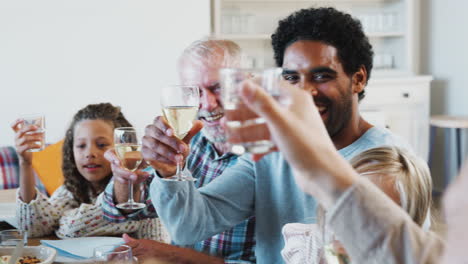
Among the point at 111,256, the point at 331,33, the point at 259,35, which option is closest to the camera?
the point at 111,256

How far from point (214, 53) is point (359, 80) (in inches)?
25.9

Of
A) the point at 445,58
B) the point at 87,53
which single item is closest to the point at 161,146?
the point at 87,53

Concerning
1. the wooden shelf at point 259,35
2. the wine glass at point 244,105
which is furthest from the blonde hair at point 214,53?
A: the wooden shelf at point 259,35

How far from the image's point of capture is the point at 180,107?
4.74 feet

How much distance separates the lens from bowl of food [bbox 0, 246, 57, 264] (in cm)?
142

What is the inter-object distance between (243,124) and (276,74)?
0.07 metres

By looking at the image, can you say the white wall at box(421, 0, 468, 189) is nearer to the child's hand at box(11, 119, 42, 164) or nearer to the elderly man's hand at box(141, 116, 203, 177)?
the child's hand at box(11, 119, 42, 164)

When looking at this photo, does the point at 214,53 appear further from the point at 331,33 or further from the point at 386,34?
the point at 386,34

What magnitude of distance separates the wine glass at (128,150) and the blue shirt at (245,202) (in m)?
0.16

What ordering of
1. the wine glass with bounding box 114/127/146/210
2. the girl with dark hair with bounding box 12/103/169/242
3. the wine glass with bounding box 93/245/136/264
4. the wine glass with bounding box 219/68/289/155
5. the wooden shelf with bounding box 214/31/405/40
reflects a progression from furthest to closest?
the wooden shelf with bounding box 214/31/405/40
the girl with dark hair with bounding box 12/103/169/242
the wine glass with bounding box 114/127/146/210
the wine glass with bounding box 93/245/136/264
the wine glass with bounding box 219/68/289/155

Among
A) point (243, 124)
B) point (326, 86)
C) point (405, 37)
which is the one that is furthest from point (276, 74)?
point (405, 37)

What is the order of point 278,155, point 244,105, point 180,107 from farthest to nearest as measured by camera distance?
point 278,155 < point 180,107 < point 244,105

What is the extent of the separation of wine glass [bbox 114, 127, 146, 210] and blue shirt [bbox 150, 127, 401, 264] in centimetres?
16

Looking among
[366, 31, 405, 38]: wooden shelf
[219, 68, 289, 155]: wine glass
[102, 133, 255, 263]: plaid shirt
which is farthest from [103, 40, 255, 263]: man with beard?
[366, 31, 405, 38]: wooden shelf
